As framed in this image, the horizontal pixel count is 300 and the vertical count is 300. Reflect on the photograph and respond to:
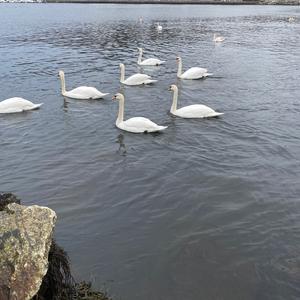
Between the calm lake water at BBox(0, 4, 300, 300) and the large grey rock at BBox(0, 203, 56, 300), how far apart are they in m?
3.77

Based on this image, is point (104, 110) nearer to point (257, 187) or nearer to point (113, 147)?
point (113, 147)

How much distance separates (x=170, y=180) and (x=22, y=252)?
28.4 feet

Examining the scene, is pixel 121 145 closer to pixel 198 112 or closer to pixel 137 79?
pixel 198 112

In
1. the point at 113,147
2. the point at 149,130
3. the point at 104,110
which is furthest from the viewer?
the point at 104,110

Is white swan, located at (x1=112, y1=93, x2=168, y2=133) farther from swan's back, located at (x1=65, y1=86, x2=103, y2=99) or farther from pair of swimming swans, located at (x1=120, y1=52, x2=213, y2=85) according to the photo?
pair of swimming swans, located at (x1=120, y1=52, x2=213, y2=85)

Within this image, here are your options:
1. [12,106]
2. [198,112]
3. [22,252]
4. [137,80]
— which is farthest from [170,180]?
[137,80]

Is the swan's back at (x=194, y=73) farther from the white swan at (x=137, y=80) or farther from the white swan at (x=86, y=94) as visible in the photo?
the white swan at (x=86, y=94)

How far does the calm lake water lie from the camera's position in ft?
30.9

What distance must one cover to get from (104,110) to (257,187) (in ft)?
32.8

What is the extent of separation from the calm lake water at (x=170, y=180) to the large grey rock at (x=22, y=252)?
12.4ft

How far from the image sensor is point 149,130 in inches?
698

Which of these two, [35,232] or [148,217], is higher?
[35,232]

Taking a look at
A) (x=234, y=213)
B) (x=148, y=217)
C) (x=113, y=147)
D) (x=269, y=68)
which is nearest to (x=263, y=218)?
(x=234, y=213)

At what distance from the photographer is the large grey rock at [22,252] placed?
5.12 m
